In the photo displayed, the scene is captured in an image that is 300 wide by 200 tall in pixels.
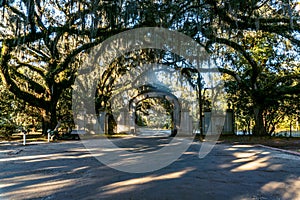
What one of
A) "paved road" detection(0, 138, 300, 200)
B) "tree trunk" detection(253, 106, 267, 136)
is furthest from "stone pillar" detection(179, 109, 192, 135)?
"paved road" detection(0, 138, 300, 200)

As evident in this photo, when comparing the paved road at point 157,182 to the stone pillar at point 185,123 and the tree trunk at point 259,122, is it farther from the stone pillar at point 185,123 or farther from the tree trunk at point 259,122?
the stone pillar at point 185,123

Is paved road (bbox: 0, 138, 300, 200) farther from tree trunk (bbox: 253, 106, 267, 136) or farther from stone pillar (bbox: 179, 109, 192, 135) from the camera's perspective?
stone pillar (bbox: 179, 109, 192, 135)

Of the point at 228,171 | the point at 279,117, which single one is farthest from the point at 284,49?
the point at 228,171

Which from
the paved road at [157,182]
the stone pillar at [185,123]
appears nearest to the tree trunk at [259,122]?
the stone pillar at [185,123]

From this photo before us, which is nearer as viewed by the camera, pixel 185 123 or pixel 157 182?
pixel 157 182

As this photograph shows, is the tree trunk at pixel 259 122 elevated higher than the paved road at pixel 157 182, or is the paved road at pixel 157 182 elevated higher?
the tree trunk at pixel 259 122

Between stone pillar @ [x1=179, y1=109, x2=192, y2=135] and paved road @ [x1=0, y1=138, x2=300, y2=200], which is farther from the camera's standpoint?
stone pillar @ [x1=179, y1=109, x2=192, y2=135]

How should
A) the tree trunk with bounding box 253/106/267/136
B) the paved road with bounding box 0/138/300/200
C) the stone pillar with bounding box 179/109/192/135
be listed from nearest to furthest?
the paved road with bounding box 0/138/300/200 < the tree trunk with bounding box 253/106/267/136 < the stone pillar with bounding box 179/109/192/135

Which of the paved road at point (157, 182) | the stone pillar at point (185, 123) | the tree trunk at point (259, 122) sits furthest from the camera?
the stone pillar at point (185, 123)

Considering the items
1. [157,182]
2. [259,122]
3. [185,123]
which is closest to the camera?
[157,182]

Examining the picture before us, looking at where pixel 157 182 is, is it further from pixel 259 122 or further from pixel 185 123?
pixel 185 123

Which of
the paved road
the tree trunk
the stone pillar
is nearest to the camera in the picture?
the paved road

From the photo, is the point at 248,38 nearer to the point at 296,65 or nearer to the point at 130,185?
the point at 296,65

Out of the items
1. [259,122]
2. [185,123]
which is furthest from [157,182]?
[185,123]
